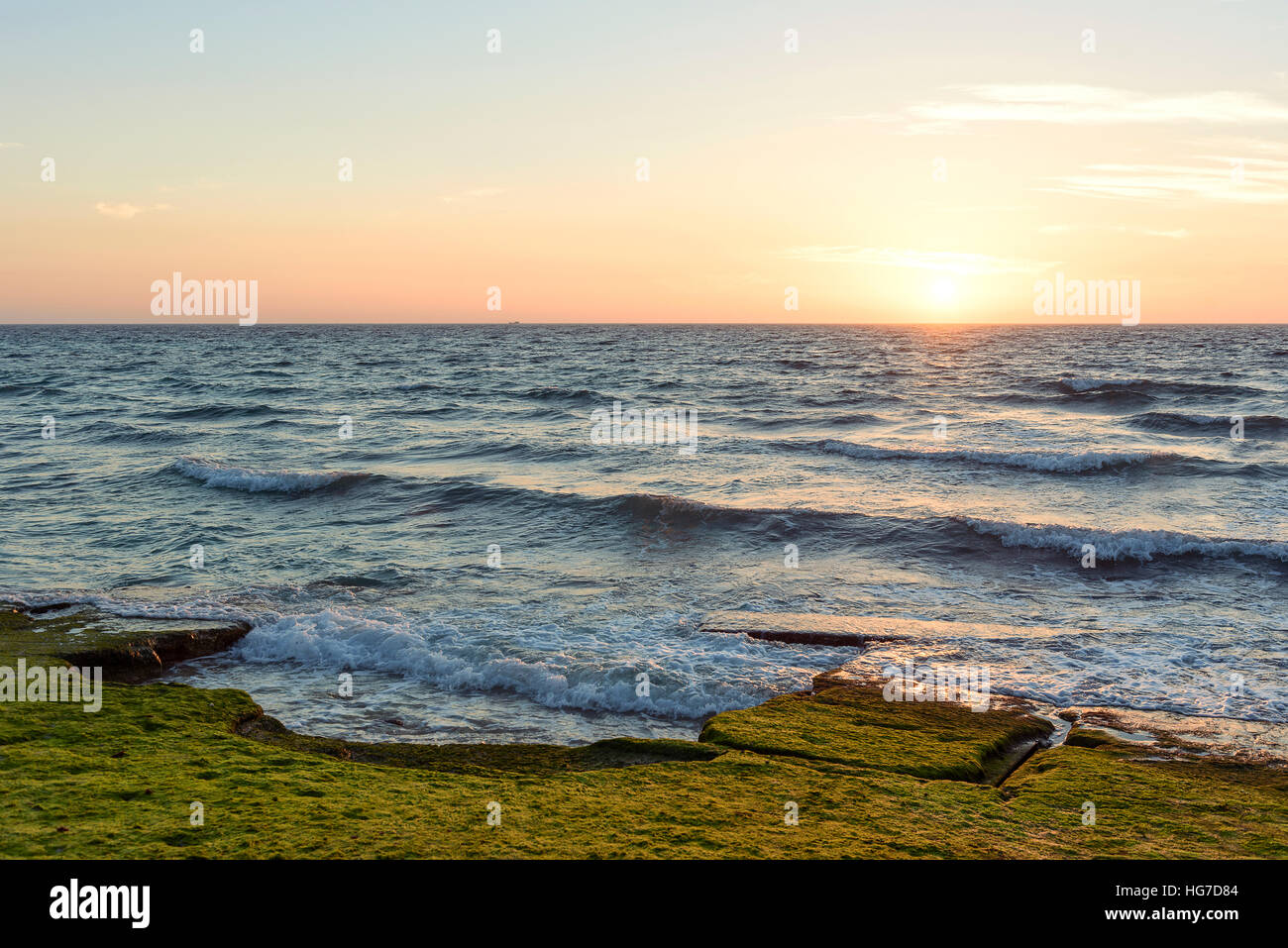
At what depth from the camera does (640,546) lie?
17.5 metres

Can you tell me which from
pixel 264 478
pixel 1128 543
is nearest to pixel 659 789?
pixel 1128 543

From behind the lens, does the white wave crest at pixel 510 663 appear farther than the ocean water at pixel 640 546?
No

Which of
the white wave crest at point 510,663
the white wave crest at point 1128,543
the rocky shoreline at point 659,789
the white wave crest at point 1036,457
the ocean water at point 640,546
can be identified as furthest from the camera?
the white wave crest at point 1036,457

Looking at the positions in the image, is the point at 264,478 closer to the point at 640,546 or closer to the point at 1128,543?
the point at 640,546

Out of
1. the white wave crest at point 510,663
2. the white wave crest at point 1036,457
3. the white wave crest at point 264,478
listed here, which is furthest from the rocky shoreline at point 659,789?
the white wave crest at point 1036,457

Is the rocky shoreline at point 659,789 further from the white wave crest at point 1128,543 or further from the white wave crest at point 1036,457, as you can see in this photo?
the white wave crest at point 1036,457

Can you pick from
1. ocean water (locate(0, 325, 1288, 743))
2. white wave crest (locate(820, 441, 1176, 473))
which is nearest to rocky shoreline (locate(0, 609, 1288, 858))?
ocean water (locate(0, 325, 1288, 743))

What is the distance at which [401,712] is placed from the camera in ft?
→ 30.1

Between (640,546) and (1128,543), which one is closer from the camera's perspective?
(1128,543)

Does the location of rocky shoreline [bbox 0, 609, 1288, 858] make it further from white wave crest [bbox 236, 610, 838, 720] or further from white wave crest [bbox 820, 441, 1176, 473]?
white wave crest [bbox 820, 441, 1176, 473]

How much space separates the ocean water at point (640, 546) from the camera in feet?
33.0
